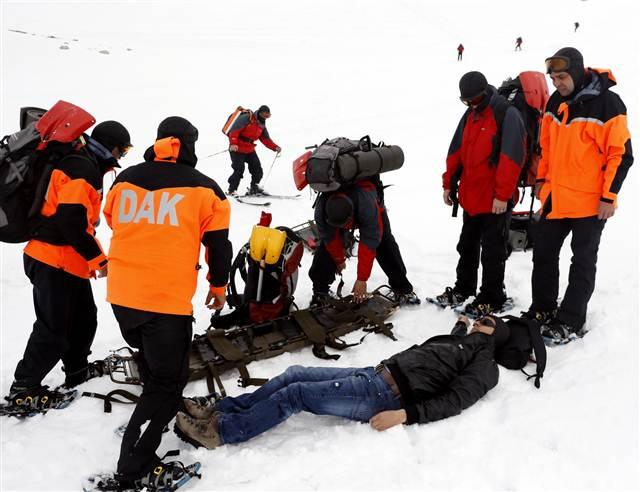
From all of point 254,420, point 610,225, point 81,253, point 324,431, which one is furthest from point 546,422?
point 610,225

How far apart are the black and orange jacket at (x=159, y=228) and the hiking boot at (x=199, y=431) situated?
2.69 feet

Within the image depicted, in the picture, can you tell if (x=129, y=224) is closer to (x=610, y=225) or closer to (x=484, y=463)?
(x=484, y=463)

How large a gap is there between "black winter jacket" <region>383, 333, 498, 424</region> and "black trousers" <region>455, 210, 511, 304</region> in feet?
4.75

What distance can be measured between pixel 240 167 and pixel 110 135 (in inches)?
236

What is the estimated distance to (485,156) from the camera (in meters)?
4.99

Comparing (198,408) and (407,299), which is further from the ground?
(407,299)

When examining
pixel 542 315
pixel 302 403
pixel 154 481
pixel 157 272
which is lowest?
pixel 154 481

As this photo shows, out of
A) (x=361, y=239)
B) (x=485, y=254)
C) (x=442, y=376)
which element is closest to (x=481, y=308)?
(x=485, y=254)

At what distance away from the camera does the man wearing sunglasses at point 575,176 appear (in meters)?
4.14

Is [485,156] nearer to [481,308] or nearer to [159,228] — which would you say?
[481,308]

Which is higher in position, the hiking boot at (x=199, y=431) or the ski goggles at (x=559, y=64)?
the ski goggles at (x=559, y=64)

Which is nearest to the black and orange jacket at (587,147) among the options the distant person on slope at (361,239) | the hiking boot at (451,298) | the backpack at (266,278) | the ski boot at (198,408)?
the hiking boot at (451,298)

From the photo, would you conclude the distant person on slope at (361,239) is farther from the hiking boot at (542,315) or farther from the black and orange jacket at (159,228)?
the black and orange jacket at (159,228)

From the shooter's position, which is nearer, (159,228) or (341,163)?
(159,228)
